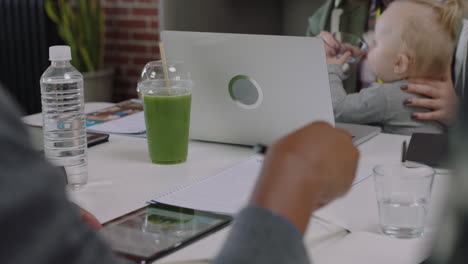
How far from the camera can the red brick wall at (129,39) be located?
3836 mm

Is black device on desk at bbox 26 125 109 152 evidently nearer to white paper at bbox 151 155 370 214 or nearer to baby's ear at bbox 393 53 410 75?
white paper at bbox 151 155 370 214

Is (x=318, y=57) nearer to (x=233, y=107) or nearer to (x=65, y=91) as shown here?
(x=233, y=107)

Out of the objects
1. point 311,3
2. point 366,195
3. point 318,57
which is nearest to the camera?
point 366,195

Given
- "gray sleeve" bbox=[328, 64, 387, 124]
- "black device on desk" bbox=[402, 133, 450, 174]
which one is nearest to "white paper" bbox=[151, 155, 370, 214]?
"black device on desk" bbox=[402, 133, 450, 174]

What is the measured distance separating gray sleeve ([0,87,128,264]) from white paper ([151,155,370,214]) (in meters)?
0.60

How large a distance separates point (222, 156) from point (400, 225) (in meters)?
0.54

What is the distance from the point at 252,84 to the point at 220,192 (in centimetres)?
33

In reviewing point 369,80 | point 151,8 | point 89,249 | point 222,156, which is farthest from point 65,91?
point 151,8

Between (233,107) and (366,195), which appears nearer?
(366,195)

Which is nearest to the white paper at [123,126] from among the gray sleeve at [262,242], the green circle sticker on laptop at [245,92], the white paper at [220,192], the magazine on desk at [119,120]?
the magazine on desk at [119,120]

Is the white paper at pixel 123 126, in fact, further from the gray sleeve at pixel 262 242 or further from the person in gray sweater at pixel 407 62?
the gray sleeve at pixel 262 242

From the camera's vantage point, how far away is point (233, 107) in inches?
54.7

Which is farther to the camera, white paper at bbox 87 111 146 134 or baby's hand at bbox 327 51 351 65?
baby's hand at bbox 327 51 351 65

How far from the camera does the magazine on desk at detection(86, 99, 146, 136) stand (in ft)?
5.21
